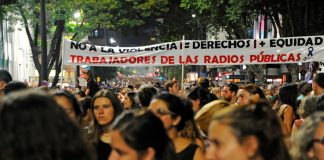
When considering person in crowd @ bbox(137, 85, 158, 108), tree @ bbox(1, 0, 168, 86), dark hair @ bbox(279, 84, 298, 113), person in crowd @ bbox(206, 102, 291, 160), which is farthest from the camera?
tree @ bbox(1, 0, 168, 86)

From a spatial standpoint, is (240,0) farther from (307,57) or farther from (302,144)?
(302,144)

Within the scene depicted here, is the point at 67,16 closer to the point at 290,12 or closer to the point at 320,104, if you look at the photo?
the point at 290,12

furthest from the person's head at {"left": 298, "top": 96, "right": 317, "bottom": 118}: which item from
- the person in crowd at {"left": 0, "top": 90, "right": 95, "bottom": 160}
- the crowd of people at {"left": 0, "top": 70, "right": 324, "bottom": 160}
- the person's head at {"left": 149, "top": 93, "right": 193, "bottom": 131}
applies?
the person in crowd at {"left": 0, "top": 90, "right": 95, "bottom": 160}

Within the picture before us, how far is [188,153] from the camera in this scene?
4668 mm

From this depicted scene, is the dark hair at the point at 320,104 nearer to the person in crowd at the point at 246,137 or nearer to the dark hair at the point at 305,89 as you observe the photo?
the person in crowd at the point at 246,137

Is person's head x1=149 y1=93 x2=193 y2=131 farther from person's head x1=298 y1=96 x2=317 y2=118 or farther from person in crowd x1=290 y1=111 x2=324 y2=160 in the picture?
person in crowd x1=290 y1=111 x2=324 y2=160

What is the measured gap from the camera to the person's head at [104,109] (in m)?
5.80

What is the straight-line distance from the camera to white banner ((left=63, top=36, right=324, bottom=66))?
13633 mm

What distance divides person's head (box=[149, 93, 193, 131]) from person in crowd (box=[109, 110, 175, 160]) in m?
1.01

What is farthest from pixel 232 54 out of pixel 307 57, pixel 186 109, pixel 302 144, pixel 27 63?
pixel 27 63

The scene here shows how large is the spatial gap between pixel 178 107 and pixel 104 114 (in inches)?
46.6

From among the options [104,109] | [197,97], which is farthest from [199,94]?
[104,109]

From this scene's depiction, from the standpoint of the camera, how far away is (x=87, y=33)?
31391mm

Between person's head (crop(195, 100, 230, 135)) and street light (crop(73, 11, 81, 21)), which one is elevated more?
street light (crop(73, 11, 81, 21))
